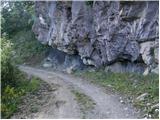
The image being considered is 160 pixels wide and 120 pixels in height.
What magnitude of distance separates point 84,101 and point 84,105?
1.81ft

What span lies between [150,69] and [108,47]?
3509 millimetres

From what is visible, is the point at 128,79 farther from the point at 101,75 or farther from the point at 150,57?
the point at 101,75

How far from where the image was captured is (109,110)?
1161cm

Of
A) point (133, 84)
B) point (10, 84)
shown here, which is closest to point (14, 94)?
point (10, 84)

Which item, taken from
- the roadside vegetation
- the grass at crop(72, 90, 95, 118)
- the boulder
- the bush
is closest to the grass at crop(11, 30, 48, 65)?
the roadside vegetation

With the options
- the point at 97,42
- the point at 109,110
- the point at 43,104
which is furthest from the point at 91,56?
the point at 109,110

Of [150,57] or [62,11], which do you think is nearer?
[150,57]

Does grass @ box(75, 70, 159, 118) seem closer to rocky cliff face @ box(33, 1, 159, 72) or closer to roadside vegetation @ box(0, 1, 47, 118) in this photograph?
rocky cliff face @ box(33, 1, 159, 72)

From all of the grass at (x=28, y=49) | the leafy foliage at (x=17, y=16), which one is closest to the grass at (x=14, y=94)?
the grass at (x=28, y=49)

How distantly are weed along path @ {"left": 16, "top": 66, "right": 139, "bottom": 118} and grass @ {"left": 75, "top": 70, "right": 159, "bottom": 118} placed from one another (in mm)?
488

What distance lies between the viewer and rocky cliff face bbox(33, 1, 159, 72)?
15633mm

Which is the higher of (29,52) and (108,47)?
(108,47)

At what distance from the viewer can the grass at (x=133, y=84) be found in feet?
39.7

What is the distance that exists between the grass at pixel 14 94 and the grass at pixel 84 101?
2.23 meters
